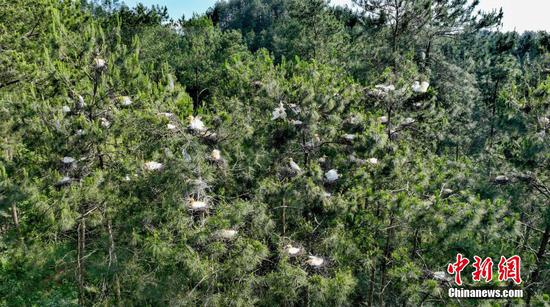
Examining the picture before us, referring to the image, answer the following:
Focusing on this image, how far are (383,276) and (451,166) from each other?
1.95 metres

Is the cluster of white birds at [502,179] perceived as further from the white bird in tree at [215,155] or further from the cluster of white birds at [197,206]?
the cluster of white birds at [197,206]

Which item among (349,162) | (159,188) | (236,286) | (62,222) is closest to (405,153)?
(349,162)

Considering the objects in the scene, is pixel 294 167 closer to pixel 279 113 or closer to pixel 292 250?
pixel 279 113

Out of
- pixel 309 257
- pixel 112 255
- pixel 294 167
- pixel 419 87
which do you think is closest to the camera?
pixel 309 257

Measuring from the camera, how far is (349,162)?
5547mm

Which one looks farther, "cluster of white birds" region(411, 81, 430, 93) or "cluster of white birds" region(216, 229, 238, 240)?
"cluster of white birds" region(411, 81, 430, 93)

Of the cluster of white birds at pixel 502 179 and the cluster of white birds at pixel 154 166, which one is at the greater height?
the cluster of white birds at pixel 154 166

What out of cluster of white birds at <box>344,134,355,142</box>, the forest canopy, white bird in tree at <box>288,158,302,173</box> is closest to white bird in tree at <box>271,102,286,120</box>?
the forest canopy

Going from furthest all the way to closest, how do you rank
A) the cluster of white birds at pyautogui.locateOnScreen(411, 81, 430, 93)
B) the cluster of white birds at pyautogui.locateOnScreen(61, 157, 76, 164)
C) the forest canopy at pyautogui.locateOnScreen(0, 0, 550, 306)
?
the cluster of white birds at pyautogui.locateOnScreen(411, 81, 430, 93) < the cluster of white birds at pyautogui.locateOnScreen(61, 157, 76, 164) < the forest canopy at pyautogui.locateOnScreen(0, 0, 550, 306)

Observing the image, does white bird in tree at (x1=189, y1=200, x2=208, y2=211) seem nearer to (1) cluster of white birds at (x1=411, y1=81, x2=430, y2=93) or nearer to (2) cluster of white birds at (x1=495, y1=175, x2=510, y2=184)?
(1) cluster of white birds at (x1=411, y1=81, x2=430, y2=93)

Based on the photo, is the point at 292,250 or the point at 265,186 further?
the point at 265,186

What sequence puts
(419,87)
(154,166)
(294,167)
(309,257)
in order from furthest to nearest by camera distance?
1. (419,87)
2. (294,167)
3. (309,257)
4. (154,166)

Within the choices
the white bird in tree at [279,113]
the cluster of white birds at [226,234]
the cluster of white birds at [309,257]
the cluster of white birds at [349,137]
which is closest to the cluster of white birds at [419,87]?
the cluster of white birds at [349,137]

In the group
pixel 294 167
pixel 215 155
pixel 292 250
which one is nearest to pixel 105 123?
pixel 215 155
